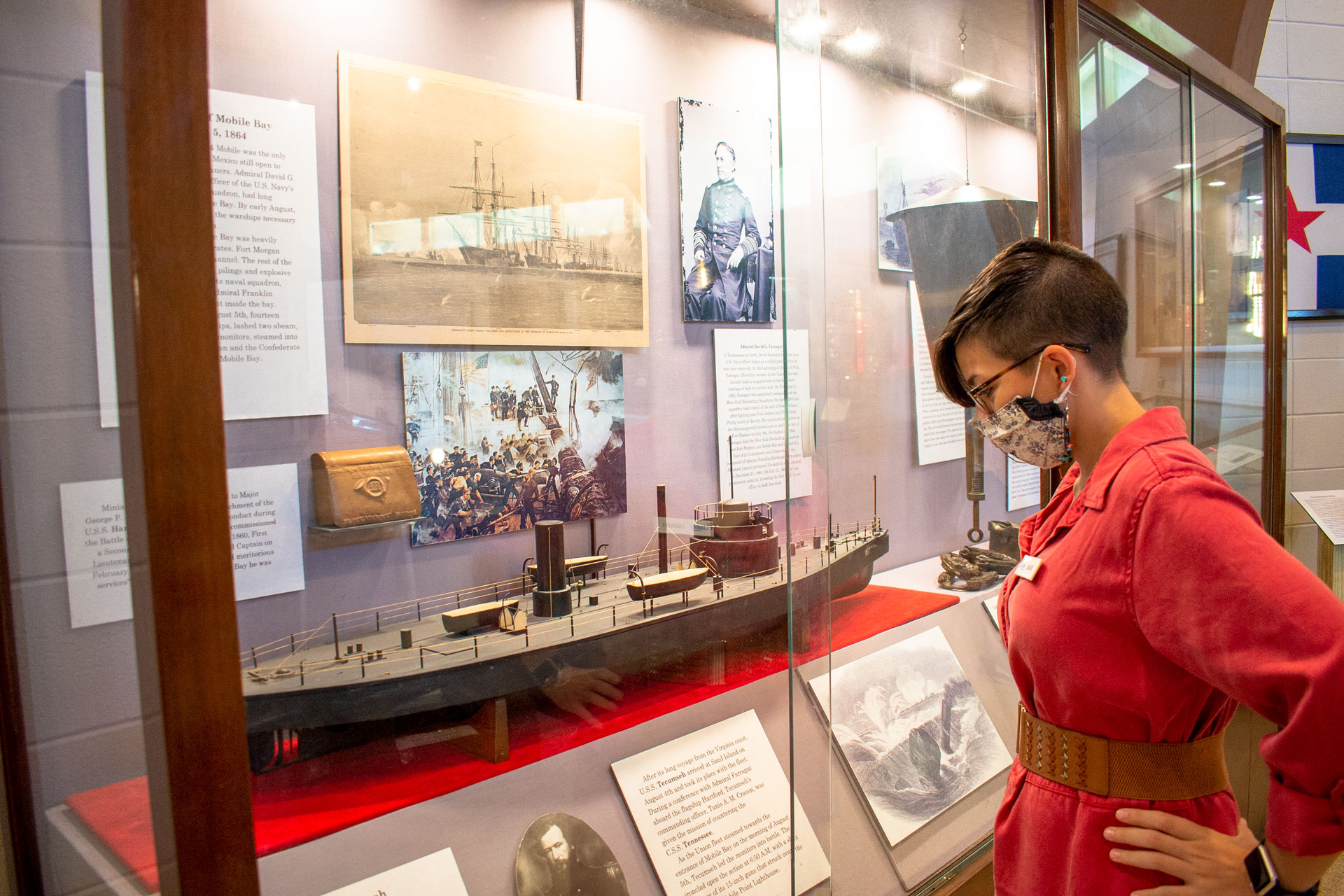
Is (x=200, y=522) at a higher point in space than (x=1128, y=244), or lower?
lower

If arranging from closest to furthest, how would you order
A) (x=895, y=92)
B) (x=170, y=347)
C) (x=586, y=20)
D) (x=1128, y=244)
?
(x=170, y=347)
(x=586, y=20)
(x=895, y=92)
(x=1128, y=244)

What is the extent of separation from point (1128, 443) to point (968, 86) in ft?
4.48

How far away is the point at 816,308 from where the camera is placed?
157cm

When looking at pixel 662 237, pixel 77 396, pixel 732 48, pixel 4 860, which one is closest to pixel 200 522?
pixel 77 396

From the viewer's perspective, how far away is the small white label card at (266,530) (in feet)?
3.36

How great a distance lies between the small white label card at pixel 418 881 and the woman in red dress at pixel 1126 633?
837 millimetres

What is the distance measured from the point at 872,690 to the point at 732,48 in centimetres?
142

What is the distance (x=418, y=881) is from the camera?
1093mm

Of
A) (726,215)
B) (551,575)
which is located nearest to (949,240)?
(726,215)

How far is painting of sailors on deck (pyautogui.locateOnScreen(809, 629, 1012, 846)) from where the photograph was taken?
1659 mm

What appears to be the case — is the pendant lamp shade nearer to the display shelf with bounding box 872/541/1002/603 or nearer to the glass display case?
the glass display case

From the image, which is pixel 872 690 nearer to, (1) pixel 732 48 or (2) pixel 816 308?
(2) pixel 816 308

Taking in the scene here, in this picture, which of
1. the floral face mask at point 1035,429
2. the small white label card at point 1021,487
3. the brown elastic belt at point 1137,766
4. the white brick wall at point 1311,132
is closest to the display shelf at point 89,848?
the brown elastic belt at point 1137,766

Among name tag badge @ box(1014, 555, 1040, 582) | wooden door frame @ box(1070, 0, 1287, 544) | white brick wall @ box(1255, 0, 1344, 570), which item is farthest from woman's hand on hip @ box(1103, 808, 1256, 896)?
white brick wall @ box(1255, 0, 1344, 570)
